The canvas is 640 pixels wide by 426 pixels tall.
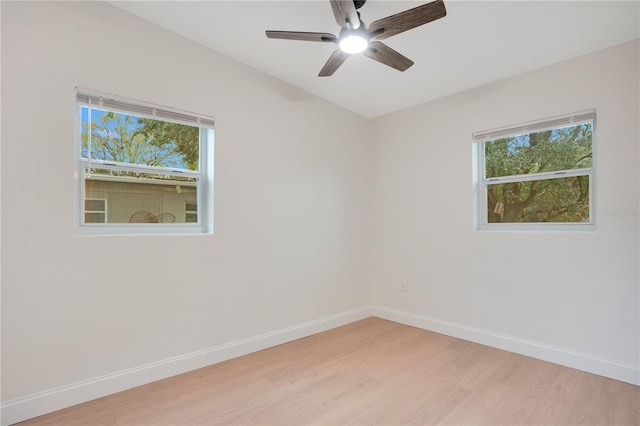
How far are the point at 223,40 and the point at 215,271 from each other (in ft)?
6.25

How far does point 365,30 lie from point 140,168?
1881 mm

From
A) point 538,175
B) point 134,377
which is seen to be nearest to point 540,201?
point 538,175

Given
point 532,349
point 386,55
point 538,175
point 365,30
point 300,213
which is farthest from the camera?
point 300,213

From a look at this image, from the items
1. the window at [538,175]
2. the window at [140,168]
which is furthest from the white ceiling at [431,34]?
the window at [140,168]

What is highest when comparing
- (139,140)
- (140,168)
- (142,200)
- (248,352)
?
(139,140)

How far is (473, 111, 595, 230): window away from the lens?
109 inches

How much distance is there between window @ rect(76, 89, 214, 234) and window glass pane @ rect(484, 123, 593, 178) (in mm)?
2733

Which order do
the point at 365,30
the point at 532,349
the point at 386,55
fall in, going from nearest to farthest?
the point at 365,30, the point at 386,55, the point at 532,349

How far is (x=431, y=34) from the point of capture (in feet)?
8.11

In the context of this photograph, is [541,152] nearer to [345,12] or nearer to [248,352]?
[345,12]

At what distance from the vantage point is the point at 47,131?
2.07m

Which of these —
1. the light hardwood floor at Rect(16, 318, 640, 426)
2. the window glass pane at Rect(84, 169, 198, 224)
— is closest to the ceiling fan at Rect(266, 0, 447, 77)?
the window glass pane at Rect(84, 169, 198, 224)

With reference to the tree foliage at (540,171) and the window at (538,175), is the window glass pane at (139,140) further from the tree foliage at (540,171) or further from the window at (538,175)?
the tree foliage at (540,171)

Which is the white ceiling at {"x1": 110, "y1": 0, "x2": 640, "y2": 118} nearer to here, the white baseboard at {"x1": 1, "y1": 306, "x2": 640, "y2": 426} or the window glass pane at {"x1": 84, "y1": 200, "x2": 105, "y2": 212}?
the window glass pane at {"x1": 84, "y1": 200, "x2": 105, "y2": 212}
